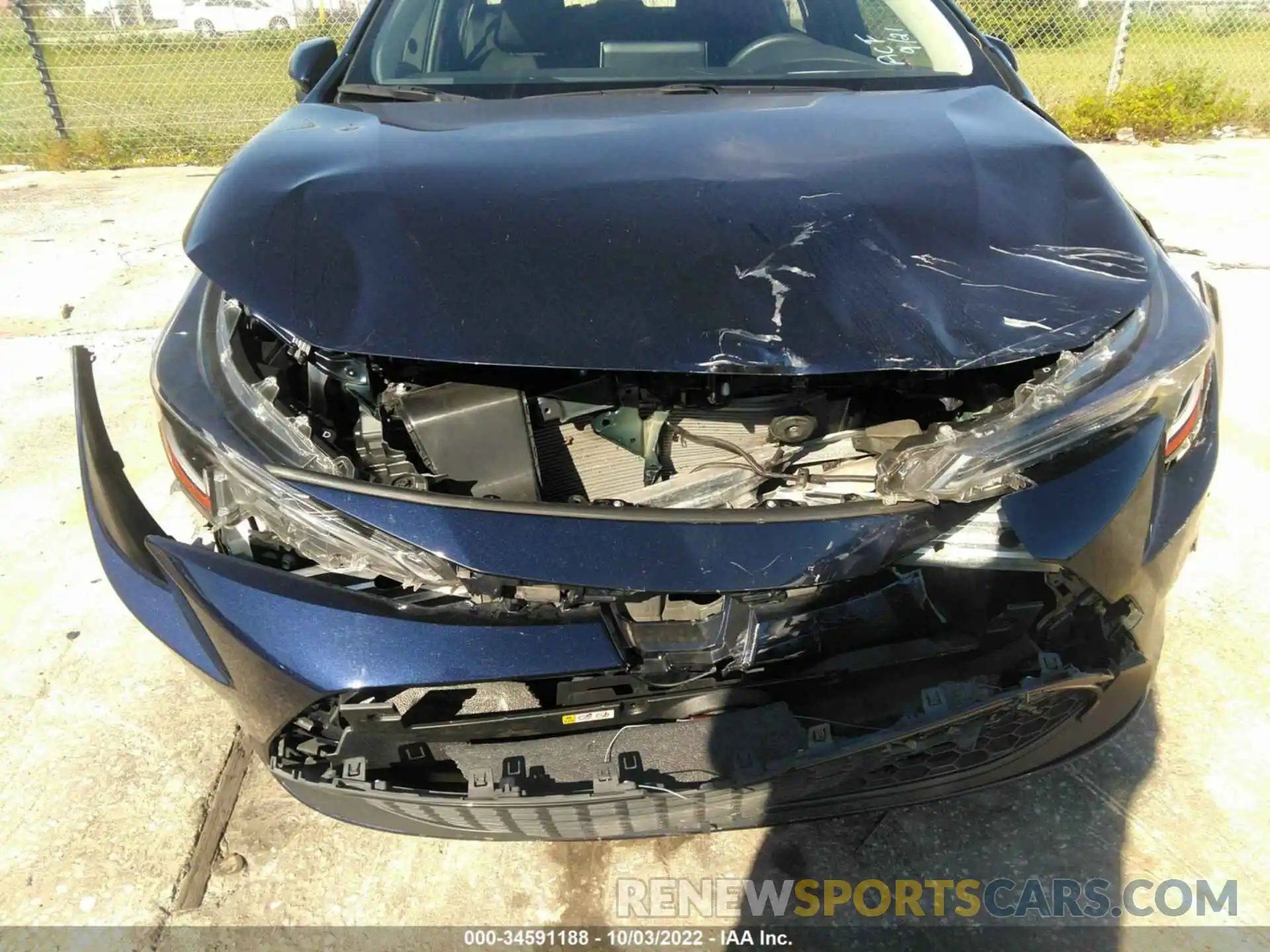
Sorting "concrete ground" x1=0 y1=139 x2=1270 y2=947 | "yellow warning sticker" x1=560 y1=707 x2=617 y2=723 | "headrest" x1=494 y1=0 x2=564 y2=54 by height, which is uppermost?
"headrest" x1=494 y1=0 x2=564 y2=54

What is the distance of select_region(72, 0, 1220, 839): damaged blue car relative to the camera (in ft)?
4.25

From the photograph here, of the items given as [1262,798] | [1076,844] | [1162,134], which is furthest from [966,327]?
[1162,134]

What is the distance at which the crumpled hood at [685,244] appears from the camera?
1.38 m

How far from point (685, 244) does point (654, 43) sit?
4.05ft

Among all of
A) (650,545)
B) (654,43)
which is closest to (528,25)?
(654,43)

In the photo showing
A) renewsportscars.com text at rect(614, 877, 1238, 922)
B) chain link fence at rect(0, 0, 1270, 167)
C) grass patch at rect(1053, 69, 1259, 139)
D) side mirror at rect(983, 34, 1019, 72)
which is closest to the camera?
renewsportscars.com text at rect(614, 877, 1238, 922)

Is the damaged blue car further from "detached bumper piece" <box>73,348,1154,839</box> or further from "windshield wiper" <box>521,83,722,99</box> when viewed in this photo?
"windshield wiper" <box>521,83,722,99</box>

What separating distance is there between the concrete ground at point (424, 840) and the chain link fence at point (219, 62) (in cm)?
579

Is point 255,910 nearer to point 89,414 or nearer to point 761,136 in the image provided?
point 89,414

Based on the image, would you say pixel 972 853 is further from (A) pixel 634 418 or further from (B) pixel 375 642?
(B) pixel 375 642

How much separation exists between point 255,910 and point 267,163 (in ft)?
4.89

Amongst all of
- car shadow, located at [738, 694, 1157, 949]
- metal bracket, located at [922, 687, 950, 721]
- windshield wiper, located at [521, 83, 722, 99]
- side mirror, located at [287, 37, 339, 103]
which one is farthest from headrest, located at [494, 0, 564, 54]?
car shadow, located at [738, 694, 1157, 949]

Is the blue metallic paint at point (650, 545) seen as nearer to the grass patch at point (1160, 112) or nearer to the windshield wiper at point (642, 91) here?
the windshield wiper at point (642, 91)

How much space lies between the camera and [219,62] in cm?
854
